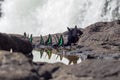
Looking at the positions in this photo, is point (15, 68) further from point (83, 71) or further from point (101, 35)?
point (101, 35)

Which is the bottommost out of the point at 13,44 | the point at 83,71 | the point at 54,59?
the point at 54,59

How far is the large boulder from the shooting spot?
1228 inches

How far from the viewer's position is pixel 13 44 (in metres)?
32.9

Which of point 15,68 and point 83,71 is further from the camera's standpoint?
point 83,71

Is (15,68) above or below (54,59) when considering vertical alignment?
above

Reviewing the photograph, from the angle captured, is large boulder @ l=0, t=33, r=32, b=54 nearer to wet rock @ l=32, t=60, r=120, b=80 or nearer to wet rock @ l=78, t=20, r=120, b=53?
wet rock @ l=32, t=60, r=120, b=80

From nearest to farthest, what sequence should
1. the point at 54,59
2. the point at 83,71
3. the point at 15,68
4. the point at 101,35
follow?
the point at 15,68
the point at 83,71
the point at 54,59
the point at 101,35

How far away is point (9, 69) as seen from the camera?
17.8m

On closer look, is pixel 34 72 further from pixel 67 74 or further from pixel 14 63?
pixel 67 74

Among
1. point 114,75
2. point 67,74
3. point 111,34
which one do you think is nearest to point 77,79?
point 67,74

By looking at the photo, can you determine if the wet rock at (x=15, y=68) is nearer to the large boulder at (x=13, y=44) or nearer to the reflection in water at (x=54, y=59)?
the large boulder at (x=13, y=44)

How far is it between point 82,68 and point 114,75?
2.06 meters

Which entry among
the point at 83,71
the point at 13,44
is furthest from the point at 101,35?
the point at 83,71

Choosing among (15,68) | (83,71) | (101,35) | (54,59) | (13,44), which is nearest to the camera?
(15,68)
